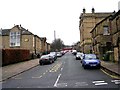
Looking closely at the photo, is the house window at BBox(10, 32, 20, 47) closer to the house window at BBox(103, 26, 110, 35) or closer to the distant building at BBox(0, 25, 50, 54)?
the distant building at BBox(0, 25, 50, 54)

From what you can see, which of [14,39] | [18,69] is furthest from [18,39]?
[18,69]

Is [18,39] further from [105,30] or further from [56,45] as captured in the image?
[56,45]

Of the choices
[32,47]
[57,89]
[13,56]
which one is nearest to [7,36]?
[32,47]

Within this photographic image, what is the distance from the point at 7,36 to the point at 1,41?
239cm

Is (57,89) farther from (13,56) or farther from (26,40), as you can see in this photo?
(26,40)

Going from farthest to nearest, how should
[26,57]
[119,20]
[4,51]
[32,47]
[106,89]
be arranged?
[32,47] → [26,57] → [4,51] → [119,20] → [106,89]

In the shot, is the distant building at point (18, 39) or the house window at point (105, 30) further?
the distant building at point (18, 39)

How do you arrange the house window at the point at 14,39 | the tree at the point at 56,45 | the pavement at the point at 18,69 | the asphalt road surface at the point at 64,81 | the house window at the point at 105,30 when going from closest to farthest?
the asphalt road surface at the point at 64,81 → the pavement at the point at 18,69 → the house window at the point at 105,30 → the house window at the point at 14,39 → the tree at the point at 56,45

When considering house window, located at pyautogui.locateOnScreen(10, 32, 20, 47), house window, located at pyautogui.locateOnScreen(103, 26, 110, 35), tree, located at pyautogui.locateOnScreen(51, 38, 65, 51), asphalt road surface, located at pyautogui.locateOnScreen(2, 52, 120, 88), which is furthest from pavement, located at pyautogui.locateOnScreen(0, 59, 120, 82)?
tree, located at pyautogui.locateOnScreen(51, 38, 65, 51)

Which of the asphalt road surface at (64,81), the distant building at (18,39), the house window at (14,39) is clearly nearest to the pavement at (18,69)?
the asphalt road surface at (64,81)

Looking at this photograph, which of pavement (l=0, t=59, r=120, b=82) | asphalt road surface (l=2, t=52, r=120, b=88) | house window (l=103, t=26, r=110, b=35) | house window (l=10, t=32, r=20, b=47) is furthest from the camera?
house window (l=10, t=32, r=20, b=47)

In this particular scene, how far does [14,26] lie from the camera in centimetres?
7581

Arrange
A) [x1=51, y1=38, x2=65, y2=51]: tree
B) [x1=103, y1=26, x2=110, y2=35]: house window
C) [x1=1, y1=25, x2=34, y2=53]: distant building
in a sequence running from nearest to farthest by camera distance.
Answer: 1. [x1=103, y1=26, x2=110, y2=35]: house window
2. [x1=1, y1=25, x2=34, y2=53]: distant building
3. [x1=51, y1=38, x2=65, y2=51]: tree

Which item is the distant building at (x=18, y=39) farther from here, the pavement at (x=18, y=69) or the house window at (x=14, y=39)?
the pavement at (x=18, y=69)
